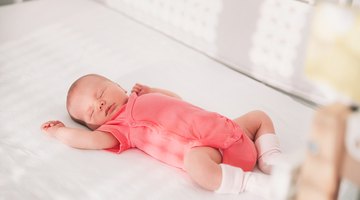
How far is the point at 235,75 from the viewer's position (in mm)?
1817

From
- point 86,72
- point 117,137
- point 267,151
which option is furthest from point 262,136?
point 86,72

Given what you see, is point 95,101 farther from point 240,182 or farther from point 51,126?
point 240,182

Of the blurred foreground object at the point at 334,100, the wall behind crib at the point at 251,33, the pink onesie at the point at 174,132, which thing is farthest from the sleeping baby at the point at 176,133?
the blurred foreground object at the point at 334,100

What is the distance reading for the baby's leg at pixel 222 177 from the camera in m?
1.26

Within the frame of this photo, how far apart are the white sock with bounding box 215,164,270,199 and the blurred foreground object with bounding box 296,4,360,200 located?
51 centimetres

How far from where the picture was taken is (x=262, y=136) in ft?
4.65

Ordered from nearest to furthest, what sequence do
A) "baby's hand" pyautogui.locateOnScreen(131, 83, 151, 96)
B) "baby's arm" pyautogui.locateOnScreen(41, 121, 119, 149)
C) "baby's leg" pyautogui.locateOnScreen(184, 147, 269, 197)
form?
"baby's leg" pyautogui.locateOnScreen(184, 147, 269, 197) < "baby's arm" pyautogui.locateOnScreen(41, 121, 119, 149) < "baby's hand" pyautogui.locateOnScreen(131, 83, 151, 96)

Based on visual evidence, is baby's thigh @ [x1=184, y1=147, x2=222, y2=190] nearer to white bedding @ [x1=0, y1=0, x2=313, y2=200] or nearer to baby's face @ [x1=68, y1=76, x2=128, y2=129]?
white bedding @ [x1=0, y1=0, x2=313, y2=200]

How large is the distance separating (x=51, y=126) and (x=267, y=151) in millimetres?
582

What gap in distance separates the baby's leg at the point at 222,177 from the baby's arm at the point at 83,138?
0.81 ft

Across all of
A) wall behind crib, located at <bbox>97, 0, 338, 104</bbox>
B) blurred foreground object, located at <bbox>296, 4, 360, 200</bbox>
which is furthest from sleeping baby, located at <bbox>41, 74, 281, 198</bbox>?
blurred foreground object, located at <bbox>296, 4, 360, 200</bbox>

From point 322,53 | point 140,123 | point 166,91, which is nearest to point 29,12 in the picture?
point 166,91

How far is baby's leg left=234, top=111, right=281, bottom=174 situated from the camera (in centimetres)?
135

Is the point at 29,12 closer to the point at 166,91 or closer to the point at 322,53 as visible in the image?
the point at 166,91
